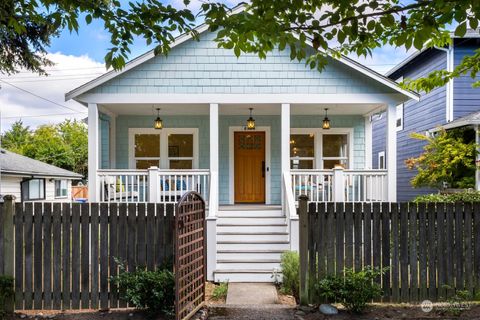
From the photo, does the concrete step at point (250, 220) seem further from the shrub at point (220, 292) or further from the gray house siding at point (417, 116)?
the gray house siding at point (417, 116)

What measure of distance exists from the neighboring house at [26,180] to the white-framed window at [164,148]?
12.9ft

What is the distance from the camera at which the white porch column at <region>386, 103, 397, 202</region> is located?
9.20 metres

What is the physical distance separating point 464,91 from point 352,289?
10.6m

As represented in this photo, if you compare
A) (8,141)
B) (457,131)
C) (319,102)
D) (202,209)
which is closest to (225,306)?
(202,209)

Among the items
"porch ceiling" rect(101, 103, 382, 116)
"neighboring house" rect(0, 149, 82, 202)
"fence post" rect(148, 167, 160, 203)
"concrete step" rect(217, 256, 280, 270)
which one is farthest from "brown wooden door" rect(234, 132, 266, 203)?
"neighboring house" rect(0, 149, 82, 202)

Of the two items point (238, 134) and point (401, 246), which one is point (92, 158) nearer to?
point (238, 134)

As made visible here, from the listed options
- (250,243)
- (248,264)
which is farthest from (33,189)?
(248,264)

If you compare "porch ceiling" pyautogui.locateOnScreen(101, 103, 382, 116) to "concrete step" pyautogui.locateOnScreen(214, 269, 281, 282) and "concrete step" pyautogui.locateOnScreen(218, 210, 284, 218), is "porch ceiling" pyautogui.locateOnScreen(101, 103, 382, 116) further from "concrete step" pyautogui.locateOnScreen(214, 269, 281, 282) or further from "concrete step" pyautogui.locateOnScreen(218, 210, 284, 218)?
"concrete step" pyautogui.locateOnScreen(214, 269, 281, 282)

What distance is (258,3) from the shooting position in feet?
13.7

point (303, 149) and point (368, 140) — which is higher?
point (368, 140)

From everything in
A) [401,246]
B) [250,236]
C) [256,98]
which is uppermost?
[256,98]

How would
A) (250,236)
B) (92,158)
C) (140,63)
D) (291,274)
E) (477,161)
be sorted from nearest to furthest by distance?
1. (291,274)
2. (250,236)
3. (92,158)
4. (140,63)
5. (477,161)

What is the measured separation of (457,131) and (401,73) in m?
5.23

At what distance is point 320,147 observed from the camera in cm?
1145
